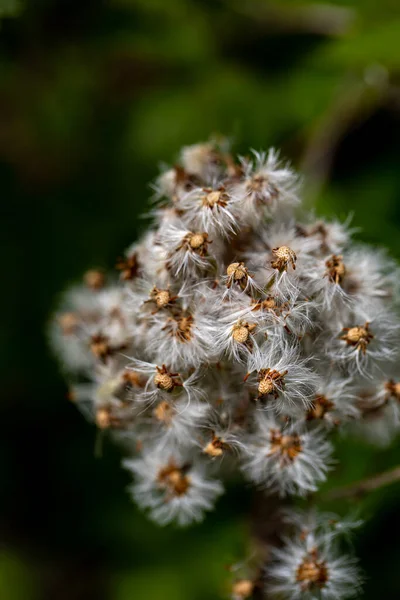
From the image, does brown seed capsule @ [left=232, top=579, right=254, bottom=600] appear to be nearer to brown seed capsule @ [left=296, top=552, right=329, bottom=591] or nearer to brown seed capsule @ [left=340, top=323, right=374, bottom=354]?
brown seed capsule @ [left=296, top=552, right=329, bottom=591]

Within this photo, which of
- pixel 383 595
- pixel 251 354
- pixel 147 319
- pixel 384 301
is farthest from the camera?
pixel 383 595

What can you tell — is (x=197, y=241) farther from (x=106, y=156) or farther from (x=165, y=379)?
(x=106, y=156)

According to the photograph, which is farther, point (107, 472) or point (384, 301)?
point (107, 472)

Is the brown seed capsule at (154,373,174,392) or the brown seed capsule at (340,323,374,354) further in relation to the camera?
the brown seed capsule at (340,323,374,354)

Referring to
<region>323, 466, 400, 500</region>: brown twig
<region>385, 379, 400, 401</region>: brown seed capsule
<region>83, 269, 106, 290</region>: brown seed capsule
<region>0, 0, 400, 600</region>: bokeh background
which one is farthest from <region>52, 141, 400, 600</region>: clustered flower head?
<region>0, 0, 400, 600</region>: bokeh background

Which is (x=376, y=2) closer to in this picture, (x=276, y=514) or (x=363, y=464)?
(x=363, y=464)

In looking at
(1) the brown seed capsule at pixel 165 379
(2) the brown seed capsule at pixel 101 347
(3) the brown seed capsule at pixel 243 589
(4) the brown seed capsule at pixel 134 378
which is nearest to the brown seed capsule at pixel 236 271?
(1) the brown seed capsule at pixel 165 379

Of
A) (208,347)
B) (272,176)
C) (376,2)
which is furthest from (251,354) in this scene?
(376,2)
